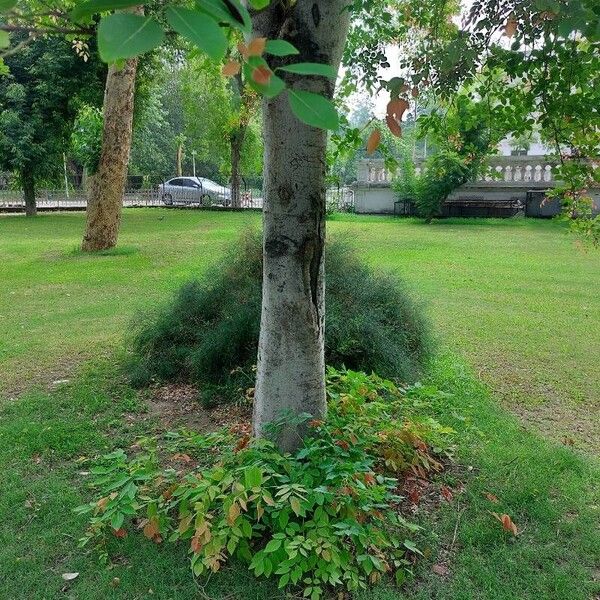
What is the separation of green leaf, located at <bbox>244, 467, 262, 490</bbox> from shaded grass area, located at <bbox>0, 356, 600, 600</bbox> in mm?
426

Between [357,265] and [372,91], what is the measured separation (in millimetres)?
2330

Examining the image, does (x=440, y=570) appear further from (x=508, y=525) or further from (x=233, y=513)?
(x=233, y=513)

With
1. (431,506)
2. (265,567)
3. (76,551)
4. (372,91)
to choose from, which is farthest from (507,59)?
(76,551)

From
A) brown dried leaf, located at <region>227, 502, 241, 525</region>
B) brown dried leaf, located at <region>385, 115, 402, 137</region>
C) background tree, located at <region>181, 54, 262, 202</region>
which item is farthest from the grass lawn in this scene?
background tree, located at <region>181, 54, 262, 202</region>

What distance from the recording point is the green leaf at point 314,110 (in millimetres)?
748

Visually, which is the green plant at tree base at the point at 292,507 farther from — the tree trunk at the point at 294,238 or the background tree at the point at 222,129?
the background tree at the point at 222,129

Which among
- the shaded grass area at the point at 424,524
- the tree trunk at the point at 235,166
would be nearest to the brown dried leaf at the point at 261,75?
the shaded grass area at the point at 424,524

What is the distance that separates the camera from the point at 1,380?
16.0 ft

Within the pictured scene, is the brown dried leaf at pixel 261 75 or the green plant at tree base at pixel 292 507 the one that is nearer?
the brown dried leaf at pixel 261 75

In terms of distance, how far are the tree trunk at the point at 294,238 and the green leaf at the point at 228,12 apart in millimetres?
1440

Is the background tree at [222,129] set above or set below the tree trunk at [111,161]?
above

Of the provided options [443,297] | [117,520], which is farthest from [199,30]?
[443,297]

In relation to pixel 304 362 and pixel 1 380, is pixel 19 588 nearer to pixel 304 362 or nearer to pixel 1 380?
pixel 304 362

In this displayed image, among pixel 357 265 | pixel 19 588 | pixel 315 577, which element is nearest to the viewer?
pixel 315 577
